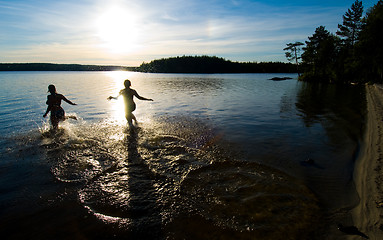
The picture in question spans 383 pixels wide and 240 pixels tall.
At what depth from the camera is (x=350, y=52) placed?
46.8 metres

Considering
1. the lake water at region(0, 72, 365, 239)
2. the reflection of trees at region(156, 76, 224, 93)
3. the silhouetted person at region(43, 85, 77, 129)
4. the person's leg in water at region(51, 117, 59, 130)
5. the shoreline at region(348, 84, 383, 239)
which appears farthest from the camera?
the reflection of trees at region(156, 76, 224, 93)

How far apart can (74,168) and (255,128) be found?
9084 millimetres

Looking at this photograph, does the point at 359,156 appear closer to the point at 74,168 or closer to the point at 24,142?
the point at 74,168

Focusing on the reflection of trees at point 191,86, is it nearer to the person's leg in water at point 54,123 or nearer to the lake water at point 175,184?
the person's leg in water at point 54,123

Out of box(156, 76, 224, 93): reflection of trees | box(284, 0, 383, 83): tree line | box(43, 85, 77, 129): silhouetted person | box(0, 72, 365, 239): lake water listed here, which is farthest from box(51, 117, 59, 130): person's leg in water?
box(284, 0, 383, 83): tree line

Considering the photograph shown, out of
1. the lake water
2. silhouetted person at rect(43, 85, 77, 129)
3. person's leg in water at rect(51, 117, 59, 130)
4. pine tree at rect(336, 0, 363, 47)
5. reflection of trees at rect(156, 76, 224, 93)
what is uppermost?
pine tree at rect(336, 0, 363, 47)

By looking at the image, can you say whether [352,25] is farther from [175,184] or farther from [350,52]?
[175,184]

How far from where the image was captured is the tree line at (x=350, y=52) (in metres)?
37.8

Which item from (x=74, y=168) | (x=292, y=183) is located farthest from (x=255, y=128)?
(x=74, y=168)

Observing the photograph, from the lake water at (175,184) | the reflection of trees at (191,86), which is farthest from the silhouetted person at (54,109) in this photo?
the reflection of trees at (191,86)

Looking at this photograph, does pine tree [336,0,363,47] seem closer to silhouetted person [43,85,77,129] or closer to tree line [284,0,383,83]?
tree line [284,0,383,83]

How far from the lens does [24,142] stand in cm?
897

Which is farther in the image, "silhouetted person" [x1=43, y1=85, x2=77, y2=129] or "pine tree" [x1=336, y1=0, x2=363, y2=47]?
"pine tree" [x1=336, y1=0, x2=363, y2=47]

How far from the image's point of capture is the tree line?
37812 millimetres
